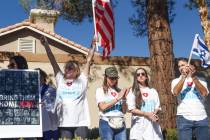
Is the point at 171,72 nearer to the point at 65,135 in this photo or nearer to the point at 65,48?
the point at 65,135

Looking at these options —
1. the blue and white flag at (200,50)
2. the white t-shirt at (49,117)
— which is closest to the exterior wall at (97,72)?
the white t-shirt at (49,117)

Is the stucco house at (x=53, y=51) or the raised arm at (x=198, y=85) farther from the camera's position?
the stucco house at (x=53, y=51)

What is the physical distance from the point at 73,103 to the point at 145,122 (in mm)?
1126

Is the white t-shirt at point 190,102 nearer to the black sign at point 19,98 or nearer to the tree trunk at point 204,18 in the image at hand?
the black sign at point 19,98

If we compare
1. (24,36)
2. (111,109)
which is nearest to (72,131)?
(111,109)

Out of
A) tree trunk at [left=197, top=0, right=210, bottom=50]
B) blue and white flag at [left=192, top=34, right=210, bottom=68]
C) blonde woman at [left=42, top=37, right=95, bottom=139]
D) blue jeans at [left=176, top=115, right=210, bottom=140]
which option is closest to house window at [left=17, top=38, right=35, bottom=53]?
tree trunk at [left=197, top=0, right=210, bottom=50]

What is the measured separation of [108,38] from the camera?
32.9 feet

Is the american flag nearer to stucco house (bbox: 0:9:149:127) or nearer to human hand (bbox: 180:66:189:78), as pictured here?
human hand (bbox: 180:66:189:78)

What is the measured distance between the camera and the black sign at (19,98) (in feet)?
24.9

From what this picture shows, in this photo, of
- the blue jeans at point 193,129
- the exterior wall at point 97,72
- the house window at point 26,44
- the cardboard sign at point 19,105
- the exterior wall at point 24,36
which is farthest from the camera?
the house window at point 26,44

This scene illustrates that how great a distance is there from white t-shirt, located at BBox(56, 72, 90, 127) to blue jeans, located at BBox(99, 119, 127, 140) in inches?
→ 9.3

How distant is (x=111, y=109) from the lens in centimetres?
812

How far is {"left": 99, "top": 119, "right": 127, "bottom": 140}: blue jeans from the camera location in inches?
316

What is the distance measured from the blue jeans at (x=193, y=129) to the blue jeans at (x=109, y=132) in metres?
0.96
